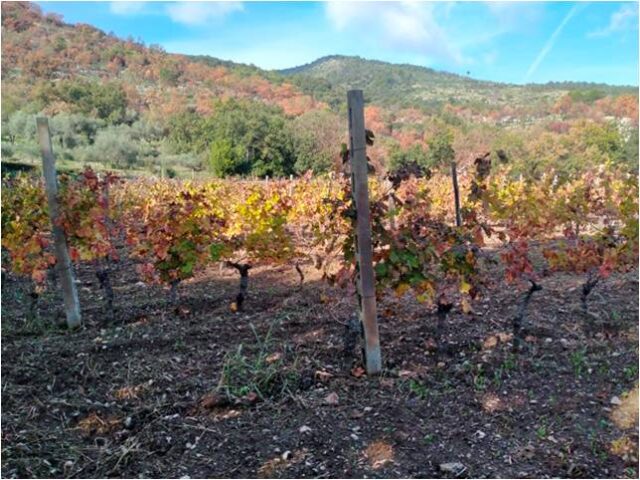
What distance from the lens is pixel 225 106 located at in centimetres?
3878

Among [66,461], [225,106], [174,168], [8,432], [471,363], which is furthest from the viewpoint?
[225,106]

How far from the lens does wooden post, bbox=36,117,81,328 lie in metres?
4.18

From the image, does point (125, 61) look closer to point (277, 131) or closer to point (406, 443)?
point (277, 131)

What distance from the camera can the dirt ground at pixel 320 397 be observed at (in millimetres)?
2590

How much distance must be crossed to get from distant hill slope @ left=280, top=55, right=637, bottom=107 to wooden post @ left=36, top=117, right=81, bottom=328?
11.6 metres

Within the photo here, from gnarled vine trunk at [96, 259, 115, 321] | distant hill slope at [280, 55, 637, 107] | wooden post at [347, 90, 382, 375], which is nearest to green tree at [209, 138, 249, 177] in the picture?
distant hill slope at [280, 55, 637, 107]

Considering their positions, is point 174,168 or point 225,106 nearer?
point 174,168

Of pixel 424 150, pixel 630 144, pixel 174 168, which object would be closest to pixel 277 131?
pixel 174 168

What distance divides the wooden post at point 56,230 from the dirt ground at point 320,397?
0.72ft

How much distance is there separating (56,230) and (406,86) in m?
36.6

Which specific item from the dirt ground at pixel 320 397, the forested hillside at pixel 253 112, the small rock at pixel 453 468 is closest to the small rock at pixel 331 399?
the dirt ground at pixel 320 397

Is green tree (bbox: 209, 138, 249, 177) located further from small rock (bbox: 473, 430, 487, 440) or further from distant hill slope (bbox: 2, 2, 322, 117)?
small rock (bbox: 473, 430, 487, 440)

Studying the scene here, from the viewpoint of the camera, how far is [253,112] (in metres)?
36.6

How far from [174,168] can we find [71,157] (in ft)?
17.8
